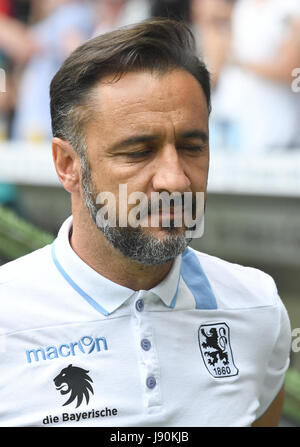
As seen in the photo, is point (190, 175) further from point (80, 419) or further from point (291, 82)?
point (291, 82)

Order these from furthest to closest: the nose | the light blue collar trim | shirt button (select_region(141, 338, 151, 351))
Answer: the light blue collar trim, shirt button (select_region(141, 338, 151, 351)), the nose

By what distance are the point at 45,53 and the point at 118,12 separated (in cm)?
63

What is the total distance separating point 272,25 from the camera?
4156 millimetres

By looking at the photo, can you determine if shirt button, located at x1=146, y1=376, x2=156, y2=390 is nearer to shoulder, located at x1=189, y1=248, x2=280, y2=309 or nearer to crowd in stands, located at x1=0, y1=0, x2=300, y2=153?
shoulder, located at x1=189, y1=248, x2=280, y2=309

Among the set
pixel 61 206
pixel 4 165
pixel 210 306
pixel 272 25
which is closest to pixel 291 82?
pixel 272 25

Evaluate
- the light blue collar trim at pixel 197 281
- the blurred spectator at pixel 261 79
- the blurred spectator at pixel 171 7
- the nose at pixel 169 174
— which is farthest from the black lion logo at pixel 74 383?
the blurred spectator at pixel 171 7

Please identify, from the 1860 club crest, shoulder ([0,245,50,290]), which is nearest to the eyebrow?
shoulder ([0,245,50,290])

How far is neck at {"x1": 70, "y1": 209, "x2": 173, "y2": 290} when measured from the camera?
193 centimetres

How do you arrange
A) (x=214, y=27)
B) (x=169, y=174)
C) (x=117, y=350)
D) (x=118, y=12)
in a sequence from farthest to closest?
(x=118, y=12)
(x=214, y=27)
(x=117, y=350)
(x=169, y=174)

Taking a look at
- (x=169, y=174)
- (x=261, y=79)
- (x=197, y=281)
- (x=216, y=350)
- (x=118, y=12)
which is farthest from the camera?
(x=118, y=12)

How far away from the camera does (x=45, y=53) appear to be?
514 centimetres

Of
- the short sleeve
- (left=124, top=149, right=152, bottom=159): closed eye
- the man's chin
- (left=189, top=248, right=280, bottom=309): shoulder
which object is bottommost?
the short sleeve

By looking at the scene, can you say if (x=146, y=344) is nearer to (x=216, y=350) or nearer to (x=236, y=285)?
(x=216, y=350)

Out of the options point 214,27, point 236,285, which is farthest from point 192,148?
point 214,27
